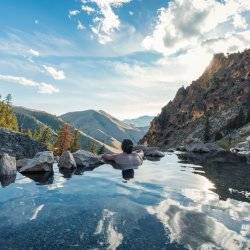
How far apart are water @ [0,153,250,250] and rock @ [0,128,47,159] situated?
674cm

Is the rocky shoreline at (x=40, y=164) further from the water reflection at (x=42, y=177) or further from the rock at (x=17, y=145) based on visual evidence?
the rock at (x=17, y=145)

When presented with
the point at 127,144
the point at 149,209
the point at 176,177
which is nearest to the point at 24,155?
the point at 127,144

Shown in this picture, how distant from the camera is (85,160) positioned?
101 feet

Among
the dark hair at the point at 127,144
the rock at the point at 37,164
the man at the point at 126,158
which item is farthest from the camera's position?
the man at the point at 126,158

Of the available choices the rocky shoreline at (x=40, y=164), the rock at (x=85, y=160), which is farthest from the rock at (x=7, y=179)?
the rock at (x=85, y=160)

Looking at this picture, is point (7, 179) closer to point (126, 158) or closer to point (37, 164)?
point (37, 164)

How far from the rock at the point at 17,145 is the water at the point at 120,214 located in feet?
22.1

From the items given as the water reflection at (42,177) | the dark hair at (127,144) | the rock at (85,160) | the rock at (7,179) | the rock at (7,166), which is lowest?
the rock at (7,179)

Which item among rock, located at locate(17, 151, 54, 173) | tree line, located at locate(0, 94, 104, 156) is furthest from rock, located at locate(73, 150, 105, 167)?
tree line, located at locate(0, 94, 104, 156)

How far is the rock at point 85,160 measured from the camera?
3000 centimetres

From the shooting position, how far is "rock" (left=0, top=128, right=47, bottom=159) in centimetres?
2828

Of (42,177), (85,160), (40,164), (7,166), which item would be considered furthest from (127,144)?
(7,166)

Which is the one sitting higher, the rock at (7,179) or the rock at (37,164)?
the rock at (37,164)

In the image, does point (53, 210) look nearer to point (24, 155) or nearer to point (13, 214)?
point (13, 214)
